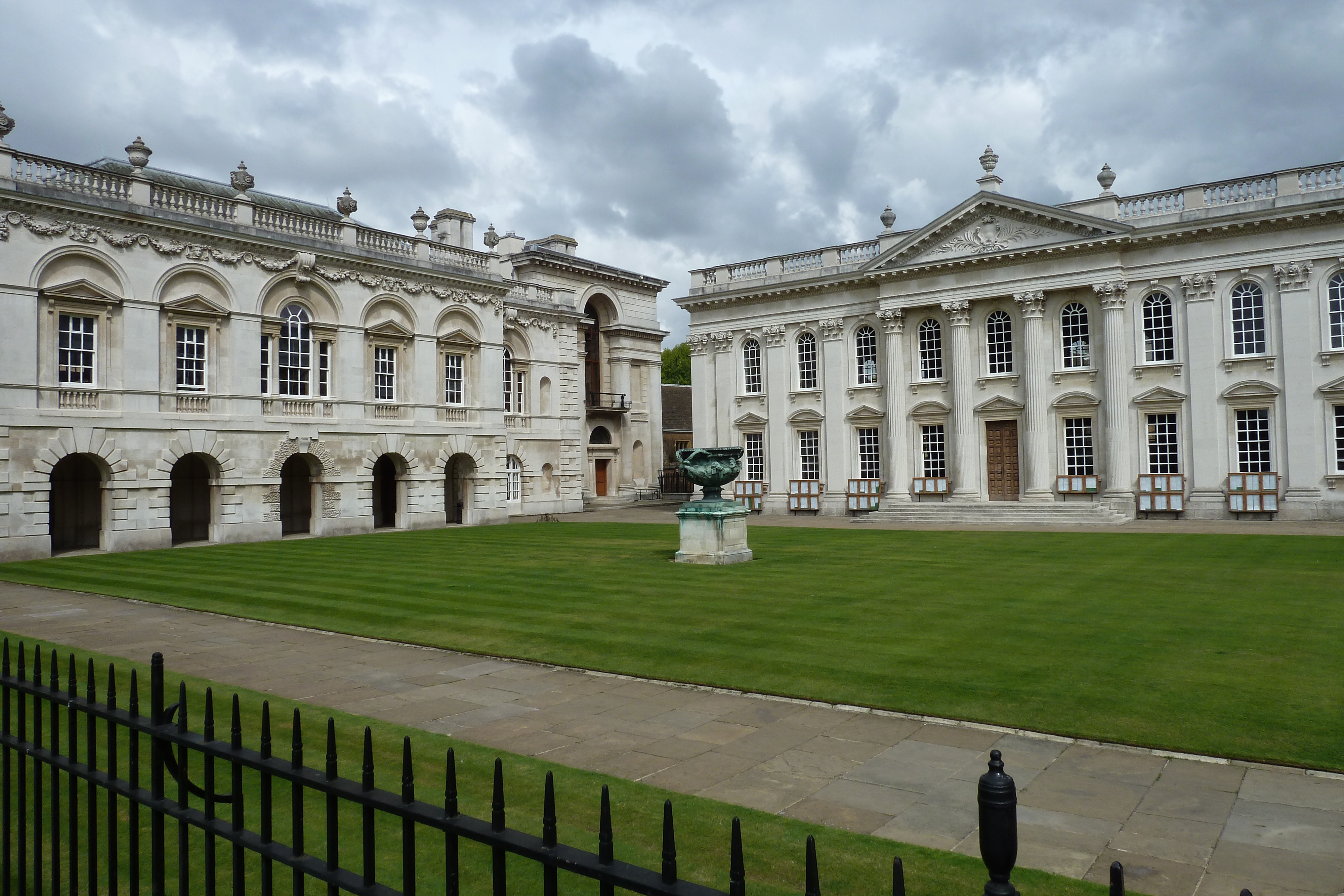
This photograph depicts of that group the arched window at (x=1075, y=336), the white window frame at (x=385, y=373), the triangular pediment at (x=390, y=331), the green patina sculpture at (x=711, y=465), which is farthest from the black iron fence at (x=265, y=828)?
the arched window at (x=1075, y=336)

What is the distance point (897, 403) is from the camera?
135ft

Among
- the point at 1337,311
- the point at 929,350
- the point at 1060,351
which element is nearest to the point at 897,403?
the point at 929,350

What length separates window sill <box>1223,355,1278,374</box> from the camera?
108 feet

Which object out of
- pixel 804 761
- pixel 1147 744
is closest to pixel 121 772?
pixel 804 761

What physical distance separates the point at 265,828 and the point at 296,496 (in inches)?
1395

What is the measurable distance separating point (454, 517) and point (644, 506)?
12365mm

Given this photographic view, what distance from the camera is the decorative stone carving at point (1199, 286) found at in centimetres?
3388

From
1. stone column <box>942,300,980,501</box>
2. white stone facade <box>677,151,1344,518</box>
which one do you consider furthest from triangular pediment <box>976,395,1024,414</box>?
stone column <box>942,300,980,501</box>

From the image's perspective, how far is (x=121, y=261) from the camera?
2817 centimetres

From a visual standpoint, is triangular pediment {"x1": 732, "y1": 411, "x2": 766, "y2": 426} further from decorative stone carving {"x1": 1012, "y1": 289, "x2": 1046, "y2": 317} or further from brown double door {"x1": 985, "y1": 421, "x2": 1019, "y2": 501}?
decorative stone carving {"x1": 1012, "y1": 289, "x2": 1046, "y2": 317}

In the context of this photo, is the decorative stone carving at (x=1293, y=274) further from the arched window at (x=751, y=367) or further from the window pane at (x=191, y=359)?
the window pane at (x=191, y=359)

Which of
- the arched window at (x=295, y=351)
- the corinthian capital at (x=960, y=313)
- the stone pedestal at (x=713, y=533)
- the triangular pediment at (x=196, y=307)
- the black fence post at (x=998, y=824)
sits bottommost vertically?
the stone pedestal at (x=713, y=533)

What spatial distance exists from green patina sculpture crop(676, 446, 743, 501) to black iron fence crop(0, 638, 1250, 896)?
49.6 feet

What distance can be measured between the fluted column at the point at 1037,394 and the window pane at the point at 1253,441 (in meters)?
6.69
